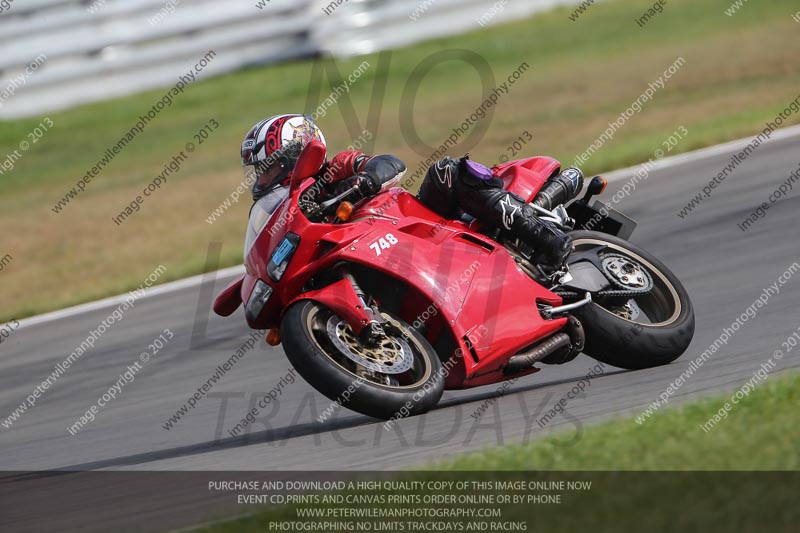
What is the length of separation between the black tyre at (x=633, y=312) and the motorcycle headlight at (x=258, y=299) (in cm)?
165

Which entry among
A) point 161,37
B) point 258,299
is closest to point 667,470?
point 258,299

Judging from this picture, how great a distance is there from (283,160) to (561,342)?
5.70 ft

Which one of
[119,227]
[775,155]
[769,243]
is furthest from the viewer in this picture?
[119,227]

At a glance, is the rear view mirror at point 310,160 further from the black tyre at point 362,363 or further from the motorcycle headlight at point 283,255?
the black tyre at point 362,363

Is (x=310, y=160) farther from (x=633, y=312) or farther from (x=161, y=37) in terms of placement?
(x=161, y=37)

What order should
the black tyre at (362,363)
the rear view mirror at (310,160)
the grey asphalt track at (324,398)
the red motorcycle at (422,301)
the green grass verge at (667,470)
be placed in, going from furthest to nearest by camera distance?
the rear view mirror at (310,160), the red motorcycle at (422,301), the grey asphalt track at (324,398), the black tyre at (362,363), the green grass verge at (667,470)

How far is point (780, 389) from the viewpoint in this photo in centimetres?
519

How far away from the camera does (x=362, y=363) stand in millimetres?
5777

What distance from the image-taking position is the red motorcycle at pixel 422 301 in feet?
19.0

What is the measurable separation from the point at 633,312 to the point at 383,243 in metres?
1.58

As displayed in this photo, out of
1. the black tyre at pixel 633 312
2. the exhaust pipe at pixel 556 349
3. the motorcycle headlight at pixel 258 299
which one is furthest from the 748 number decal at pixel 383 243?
the black tyre at pixel 633 312

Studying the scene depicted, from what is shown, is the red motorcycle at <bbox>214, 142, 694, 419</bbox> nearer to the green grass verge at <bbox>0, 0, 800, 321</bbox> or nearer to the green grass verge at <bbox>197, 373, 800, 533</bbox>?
the green grass verge at <bbox>197, 373, 800, 533</bbox>

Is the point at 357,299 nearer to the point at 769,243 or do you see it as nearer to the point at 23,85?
the point at 769,243

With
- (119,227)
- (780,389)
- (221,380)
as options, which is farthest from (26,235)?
(780,389)
